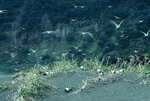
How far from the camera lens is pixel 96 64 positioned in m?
7.49

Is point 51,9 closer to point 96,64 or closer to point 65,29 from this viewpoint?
point 65,29

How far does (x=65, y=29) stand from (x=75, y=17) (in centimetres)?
53

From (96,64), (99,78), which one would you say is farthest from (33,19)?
(99,78)

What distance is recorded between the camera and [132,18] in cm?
1370

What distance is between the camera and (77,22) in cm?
1415

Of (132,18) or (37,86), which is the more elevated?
(37,86)

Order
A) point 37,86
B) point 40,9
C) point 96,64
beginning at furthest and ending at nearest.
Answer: point 40,9 < point 96,64 < point 37,86

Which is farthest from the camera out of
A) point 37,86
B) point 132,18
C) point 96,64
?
point 132,18

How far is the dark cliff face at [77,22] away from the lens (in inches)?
519

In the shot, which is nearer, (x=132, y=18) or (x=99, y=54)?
(x=99, y=54)

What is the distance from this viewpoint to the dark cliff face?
13.2 meters

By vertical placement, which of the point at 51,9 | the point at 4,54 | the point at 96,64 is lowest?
the point at 4,54

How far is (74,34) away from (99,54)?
1.62 meters

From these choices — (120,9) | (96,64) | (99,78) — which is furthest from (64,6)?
(99,78)
